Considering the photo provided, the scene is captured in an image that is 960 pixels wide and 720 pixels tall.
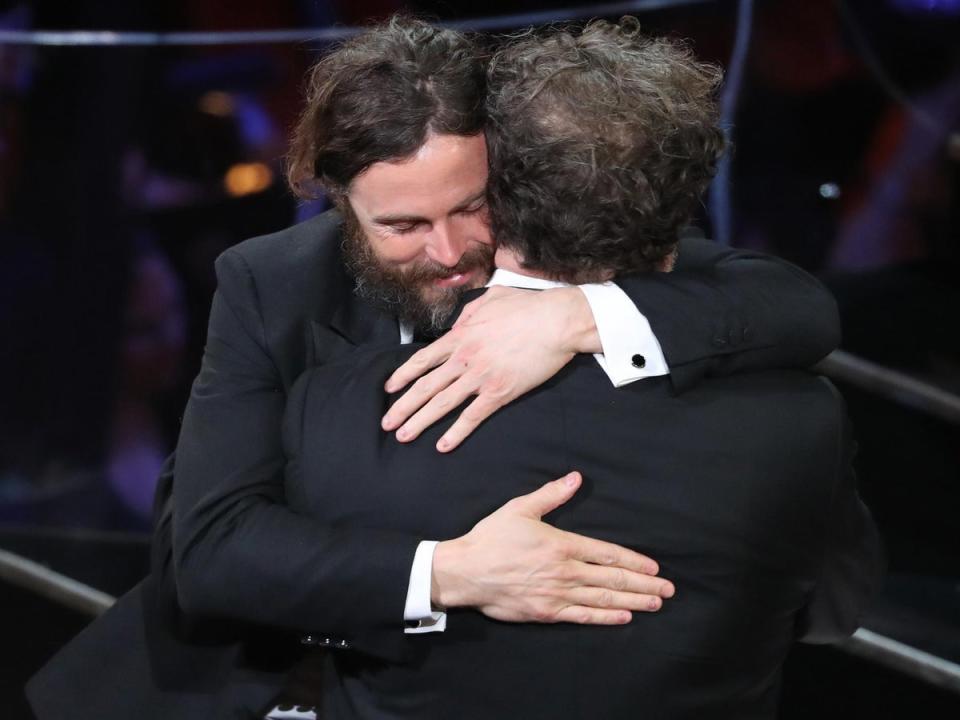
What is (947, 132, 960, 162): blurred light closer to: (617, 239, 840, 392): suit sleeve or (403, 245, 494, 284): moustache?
(617, 239, 840, 392): suit sleeve

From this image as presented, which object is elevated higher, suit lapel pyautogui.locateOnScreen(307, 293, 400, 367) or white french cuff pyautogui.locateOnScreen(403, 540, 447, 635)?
suit lapel pyautogui.locateOnScreen(307, 293, 400, 367)

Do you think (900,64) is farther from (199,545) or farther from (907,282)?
(199,545)

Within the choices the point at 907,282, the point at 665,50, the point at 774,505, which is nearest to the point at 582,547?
the point at 774,505

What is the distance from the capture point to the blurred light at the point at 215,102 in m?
3.53

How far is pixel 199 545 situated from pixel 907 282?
101 inches

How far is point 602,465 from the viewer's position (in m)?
1.33

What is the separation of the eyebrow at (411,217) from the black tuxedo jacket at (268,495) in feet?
0.40

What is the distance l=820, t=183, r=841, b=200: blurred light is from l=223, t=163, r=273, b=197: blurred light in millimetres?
1569

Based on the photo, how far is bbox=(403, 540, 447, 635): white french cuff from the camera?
136 cm

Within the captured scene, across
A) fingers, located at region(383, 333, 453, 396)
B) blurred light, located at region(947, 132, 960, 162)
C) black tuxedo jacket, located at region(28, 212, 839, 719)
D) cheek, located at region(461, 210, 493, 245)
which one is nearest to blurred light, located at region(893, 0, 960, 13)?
blurred light, located at region(947, 132, 960, 162)

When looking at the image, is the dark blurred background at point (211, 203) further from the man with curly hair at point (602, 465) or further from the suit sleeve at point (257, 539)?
the man with curly hair at point (602, 465)

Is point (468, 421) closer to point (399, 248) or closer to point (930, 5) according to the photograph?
point (399, 248)

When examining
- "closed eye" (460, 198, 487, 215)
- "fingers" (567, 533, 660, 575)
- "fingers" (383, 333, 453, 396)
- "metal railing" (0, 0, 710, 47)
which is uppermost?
"metal railing" (0, 0, 710, 47)

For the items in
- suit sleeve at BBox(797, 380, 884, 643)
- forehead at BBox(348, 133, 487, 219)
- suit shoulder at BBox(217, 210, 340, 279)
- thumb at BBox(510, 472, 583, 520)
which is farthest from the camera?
suit shoulder at BBox(217, 210, 340, 279)
